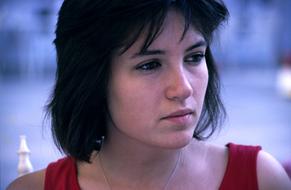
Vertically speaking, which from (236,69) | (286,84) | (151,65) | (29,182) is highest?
(236,69)

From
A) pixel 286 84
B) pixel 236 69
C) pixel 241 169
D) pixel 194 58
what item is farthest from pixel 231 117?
pixel 194 58

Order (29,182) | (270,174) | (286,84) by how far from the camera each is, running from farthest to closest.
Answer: (286,84) → (29,182) → (270,174)

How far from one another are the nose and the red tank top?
31 centimetres

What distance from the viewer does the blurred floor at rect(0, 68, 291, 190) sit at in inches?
155

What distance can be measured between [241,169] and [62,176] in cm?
47

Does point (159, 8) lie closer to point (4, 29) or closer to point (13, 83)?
point (13, 83)

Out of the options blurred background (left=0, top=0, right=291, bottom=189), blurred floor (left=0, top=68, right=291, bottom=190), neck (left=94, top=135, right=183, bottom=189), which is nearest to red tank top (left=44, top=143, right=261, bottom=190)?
neck (left=94, top=135, right=183, bottom=189)

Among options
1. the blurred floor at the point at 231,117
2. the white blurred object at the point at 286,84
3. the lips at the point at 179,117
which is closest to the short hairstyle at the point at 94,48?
the lips at the point at 179,117

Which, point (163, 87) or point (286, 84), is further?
point (286, 84)

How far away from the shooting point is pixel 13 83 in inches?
346

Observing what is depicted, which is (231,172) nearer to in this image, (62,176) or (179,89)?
(179,89)

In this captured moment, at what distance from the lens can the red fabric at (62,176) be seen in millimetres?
1474

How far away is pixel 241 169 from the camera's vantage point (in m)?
1.42

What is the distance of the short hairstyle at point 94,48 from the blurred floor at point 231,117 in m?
1.10
